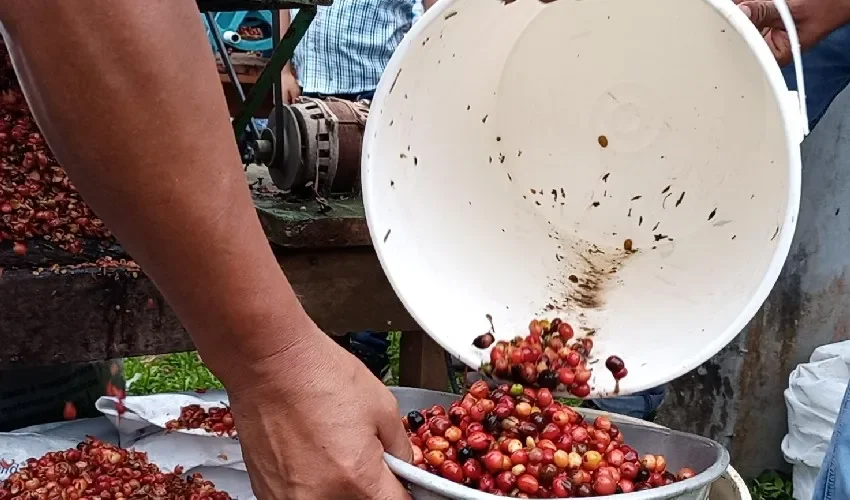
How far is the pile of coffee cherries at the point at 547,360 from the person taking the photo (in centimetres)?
140

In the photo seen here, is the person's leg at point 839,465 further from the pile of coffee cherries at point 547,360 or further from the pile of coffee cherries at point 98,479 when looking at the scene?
the pile of coffee cherries at point 98,479

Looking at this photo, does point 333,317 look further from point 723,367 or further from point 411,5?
point 411,5

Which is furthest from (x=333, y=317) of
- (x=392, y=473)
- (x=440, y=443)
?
(x=392, y=473)

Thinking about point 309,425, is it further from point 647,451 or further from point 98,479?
point 98,479

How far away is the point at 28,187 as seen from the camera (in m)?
1.71

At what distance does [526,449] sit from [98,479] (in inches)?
38.5

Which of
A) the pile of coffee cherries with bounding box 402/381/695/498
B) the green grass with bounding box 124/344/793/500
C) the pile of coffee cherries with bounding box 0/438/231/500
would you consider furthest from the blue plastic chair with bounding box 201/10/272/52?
the pile of coffee cherries with bounding box 402/381/695/498

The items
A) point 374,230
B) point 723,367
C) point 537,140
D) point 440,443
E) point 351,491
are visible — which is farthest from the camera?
point 723,367

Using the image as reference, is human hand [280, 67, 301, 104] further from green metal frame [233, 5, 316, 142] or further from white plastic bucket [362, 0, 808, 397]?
white plastic bucket [362, 0, 808, 397]

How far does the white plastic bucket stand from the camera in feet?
4.53

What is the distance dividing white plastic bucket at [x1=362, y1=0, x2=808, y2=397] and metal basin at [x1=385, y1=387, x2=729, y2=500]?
11 cm

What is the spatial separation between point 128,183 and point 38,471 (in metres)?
1.19

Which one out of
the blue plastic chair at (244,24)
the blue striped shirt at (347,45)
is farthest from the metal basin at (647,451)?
the blue plastic chair at (244,24)

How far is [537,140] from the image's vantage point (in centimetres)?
165
